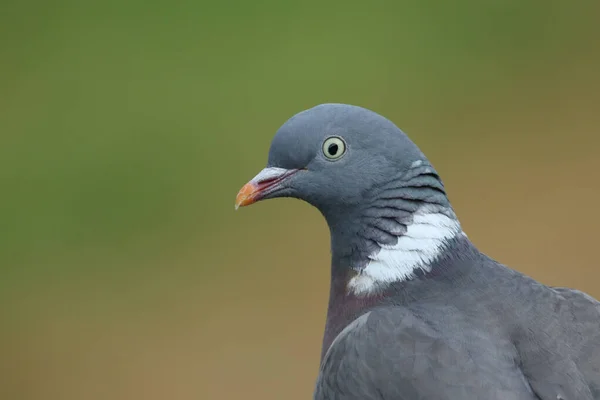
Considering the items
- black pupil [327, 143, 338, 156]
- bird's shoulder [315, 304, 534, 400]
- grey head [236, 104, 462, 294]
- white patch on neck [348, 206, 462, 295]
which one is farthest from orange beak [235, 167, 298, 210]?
bird's shoulder [315, 304, 534, 400]

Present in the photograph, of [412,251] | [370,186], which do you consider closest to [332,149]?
[370,186]

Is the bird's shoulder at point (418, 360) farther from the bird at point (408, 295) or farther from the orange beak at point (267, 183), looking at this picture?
the orange beak at point (267, 183)

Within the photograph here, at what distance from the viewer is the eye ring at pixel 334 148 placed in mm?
2613

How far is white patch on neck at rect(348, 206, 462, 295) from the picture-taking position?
257cm

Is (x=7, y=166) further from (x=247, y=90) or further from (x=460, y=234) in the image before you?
(x=460, y=234)

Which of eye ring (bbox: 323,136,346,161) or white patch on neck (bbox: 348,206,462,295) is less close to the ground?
eye ring (bbox: 323,136,346,161)

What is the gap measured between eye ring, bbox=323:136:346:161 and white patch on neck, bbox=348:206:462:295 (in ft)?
0.85

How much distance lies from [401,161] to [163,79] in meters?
3.34

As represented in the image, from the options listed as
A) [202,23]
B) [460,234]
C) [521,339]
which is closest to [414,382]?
[521,339]

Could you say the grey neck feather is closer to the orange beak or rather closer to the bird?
the bird

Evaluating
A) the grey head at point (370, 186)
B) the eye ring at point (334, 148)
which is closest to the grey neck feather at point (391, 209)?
the grey head at point (370, 186)

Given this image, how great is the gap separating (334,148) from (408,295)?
437 millimetres

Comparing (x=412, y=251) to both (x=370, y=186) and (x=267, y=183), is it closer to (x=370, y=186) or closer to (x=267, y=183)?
(x=370, y=186)

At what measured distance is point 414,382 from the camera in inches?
88.7
